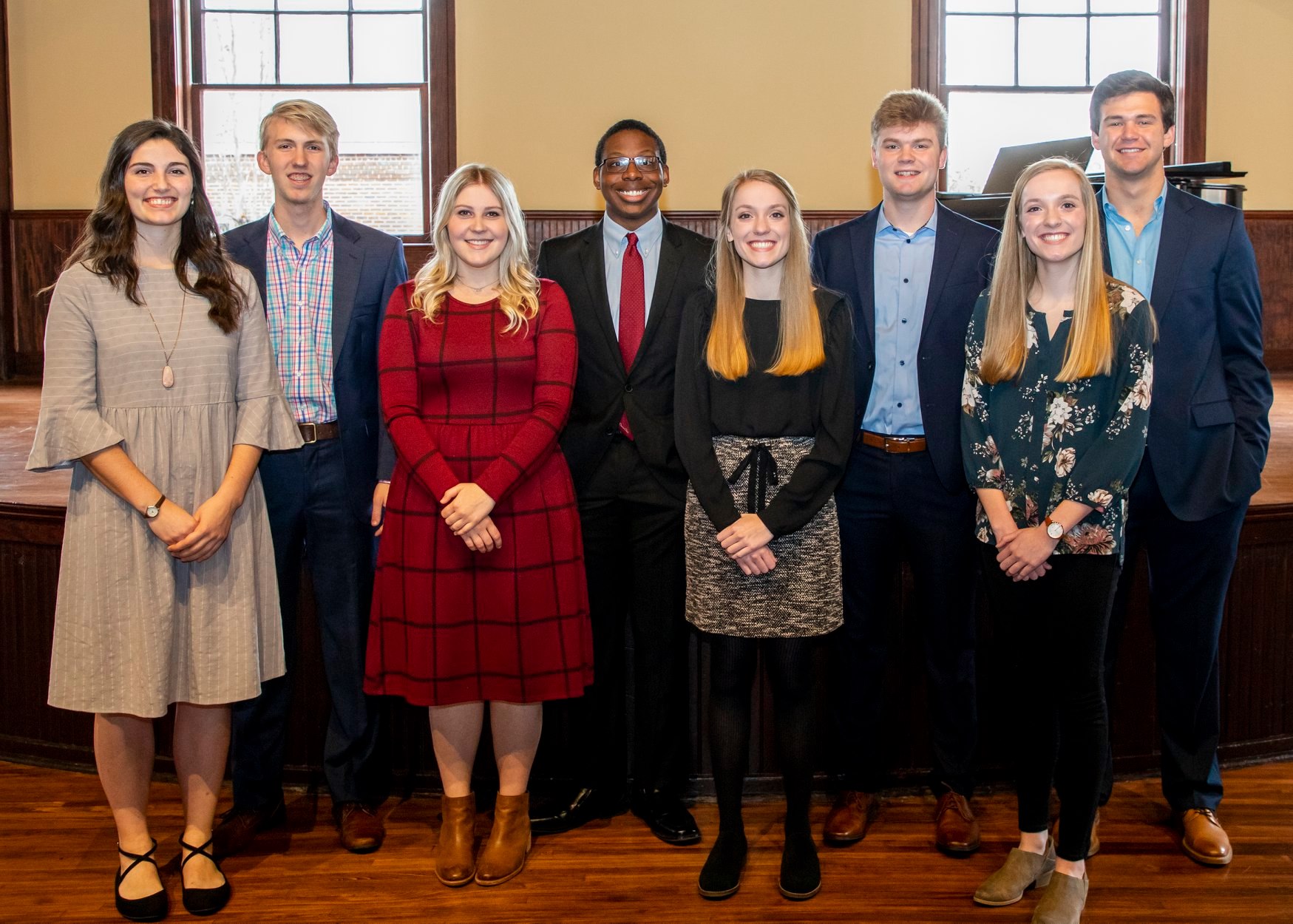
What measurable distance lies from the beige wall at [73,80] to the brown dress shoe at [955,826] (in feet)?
21.9

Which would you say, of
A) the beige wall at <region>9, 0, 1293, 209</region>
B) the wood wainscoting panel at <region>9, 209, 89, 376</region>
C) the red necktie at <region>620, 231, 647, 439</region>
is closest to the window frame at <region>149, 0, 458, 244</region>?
the beige wall at <region>9, 0, 1293, 209</region>

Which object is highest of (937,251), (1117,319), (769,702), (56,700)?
(937,251)

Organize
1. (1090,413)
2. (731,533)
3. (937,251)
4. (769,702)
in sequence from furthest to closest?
1. (769,702)
2. (937,251)
3. (731,533)
4. (1090,413)

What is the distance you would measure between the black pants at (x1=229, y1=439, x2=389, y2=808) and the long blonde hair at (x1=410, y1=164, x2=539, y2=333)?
42 centimetres

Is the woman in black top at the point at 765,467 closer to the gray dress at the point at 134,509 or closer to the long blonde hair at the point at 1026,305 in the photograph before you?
the long blonde hair at the point at 1026,305

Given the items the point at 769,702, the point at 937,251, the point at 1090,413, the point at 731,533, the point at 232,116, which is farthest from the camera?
the point at 232,116

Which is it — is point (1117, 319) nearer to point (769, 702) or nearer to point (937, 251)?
point (937, 251)

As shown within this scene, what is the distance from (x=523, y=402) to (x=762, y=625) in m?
0.66

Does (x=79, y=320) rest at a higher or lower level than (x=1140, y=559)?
higher

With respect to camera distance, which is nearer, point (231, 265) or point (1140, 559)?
point (231, 265)

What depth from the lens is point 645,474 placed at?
2420mm

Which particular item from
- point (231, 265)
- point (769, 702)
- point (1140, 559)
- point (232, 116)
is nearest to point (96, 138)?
point (232, 116)

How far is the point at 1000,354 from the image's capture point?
2070 mm

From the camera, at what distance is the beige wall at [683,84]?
677 centimetres
